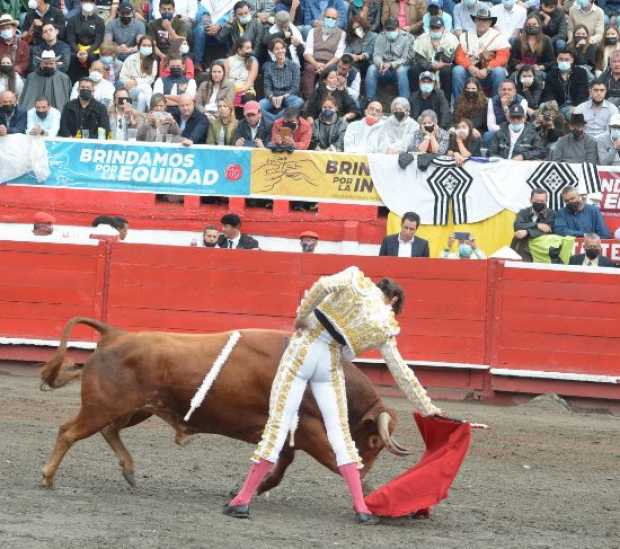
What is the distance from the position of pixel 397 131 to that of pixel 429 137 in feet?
1.25

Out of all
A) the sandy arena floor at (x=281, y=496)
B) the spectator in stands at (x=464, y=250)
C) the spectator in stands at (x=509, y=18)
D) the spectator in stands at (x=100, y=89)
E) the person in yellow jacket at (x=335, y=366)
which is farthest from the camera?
the spectator in stands at (x=509, y=18)

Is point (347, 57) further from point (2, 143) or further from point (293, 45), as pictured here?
point (2, 143)

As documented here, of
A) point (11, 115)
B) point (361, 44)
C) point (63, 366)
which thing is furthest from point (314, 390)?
point (361, 44)

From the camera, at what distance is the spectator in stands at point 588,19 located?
15.2 meters

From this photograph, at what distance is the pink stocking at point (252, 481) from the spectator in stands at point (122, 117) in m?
8.39

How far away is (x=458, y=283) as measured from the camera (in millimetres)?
12062

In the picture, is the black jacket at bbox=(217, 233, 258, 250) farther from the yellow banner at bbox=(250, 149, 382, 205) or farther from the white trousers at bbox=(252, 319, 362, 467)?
the white trousers at bbox=(252, 319, 362, 467)

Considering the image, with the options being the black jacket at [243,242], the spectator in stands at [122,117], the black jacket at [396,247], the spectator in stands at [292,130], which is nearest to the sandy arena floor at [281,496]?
the black jacket at [396,247]

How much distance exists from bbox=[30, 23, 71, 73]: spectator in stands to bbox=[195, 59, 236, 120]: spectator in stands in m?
1.85

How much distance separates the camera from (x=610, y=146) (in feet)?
44.8

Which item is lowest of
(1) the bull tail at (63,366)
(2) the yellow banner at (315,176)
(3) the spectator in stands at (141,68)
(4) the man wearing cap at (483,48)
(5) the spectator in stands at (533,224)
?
(1) the bull tail at (63,366)

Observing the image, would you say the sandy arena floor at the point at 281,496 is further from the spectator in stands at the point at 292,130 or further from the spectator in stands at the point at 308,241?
the spectator in stands at the point at 292,130

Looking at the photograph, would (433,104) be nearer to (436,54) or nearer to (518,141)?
(436,54)

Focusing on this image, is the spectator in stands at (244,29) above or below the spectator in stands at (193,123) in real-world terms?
above
